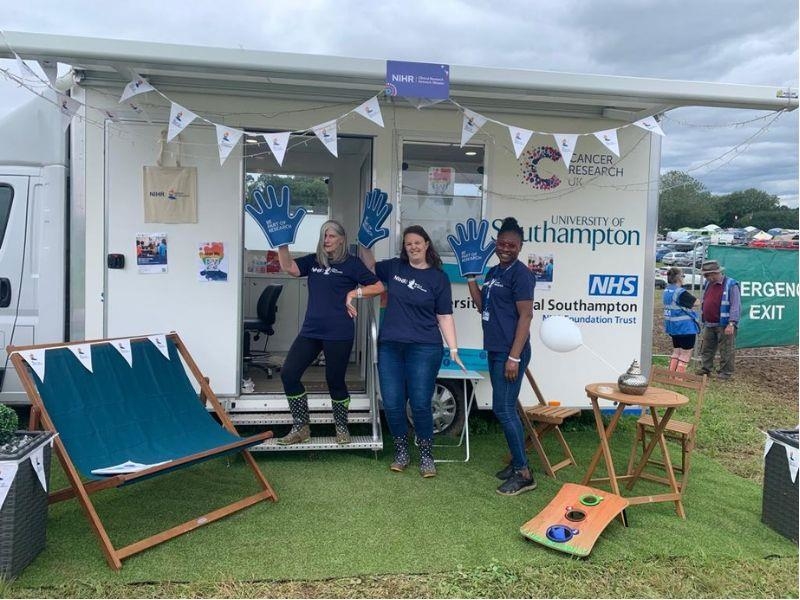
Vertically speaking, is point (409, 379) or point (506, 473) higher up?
point (409, 379)

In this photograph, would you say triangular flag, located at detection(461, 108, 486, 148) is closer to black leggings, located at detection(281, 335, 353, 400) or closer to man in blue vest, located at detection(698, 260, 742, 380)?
black leggings, located at detection(281, 335, 353, 400)

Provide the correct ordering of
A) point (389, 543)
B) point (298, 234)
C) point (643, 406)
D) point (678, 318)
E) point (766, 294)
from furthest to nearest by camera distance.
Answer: point (766, 294), point (678, 318), point (298, 234), point (643, 406), point (389, 543)

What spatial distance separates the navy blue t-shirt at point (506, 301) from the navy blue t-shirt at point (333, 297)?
817 millimetres

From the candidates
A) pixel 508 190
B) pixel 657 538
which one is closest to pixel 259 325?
pixel 508 190

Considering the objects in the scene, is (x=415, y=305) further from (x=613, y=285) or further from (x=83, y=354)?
(x=83, y=354)

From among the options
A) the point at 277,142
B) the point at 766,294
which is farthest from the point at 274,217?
the point at 766,294

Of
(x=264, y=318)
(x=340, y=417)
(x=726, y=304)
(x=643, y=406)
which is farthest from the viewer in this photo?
(x=726, y=304)

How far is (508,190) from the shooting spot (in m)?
4.42

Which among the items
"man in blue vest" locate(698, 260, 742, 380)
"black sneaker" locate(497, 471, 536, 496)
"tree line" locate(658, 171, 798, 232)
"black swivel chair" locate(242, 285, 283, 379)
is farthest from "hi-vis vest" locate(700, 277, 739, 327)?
"tree line" locate(658, 171, 798, 232)

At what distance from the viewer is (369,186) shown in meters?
4.55

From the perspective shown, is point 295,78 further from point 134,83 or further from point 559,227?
point 559,227

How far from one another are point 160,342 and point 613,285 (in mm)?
3233

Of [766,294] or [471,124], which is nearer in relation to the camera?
[471,124]

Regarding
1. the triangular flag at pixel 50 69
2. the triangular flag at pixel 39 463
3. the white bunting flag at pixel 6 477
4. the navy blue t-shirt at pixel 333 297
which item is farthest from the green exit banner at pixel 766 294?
the white bunting flag at pixel 6 477
